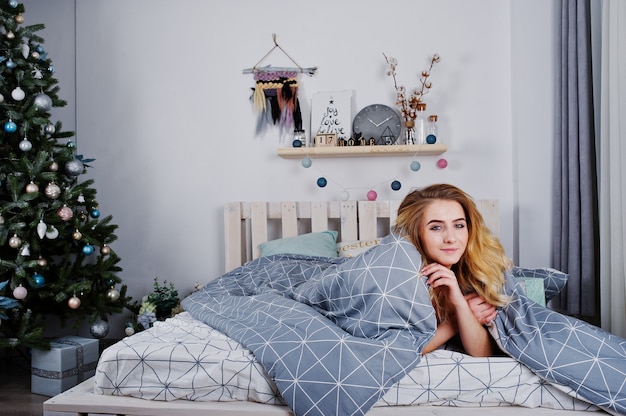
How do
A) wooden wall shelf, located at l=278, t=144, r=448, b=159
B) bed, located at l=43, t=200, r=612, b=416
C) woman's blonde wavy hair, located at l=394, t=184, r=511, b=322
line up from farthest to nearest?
wooden wall shelf, located at l=278, t=144, r=448, b=159 < woman's blonde wavy hair, located at l=394, t=184, r=511, b=322 < bed, located at l=43, t=200, r=612, b=416

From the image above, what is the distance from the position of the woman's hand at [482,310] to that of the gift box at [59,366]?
185 centimetres

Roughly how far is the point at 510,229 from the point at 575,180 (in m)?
0.53

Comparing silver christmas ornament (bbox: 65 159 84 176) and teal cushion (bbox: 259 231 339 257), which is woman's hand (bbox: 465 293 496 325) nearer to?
teal cushion (bbox: 259 231 339 257)

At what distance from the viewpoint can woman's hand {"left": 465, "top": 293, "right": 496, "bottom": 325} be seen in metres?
1.52

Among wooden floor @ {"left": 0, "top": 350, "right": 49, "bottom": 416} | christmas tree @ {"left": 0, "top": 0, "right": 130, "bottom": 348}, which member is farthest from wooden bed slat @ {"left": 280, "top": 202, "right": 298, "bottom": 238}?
wooden floor @ {"left": 0, "top": 350, "right": 49, "bottom": 416}

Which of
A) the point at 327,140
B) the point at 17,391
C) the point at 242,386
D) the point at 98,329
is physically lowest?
the point at 17,391

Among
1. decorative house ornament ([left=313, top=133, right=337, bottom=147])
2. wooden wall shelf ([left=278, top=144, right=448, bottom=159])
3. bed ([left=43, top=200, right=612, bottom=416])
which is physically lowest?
bed ([left=43, top=200, right=612, bottom=416])

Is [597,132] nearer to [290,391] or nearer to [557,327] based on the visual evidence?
[557,327]

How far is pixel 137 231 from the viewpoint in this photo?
327 centimetres

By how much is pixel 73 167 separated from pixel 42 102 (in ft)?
1.03

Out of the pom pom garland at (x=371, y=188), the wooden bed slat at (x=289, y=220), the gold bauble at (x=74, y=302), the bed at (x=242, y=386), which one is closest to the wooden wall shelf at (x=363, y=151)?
the pom pom garland at (x=371, y=188)

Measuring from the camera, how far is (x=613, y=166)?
6.95 feet

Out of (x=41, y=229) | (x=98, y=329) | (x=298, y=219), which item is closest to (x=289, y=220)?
(x=298, y=219)

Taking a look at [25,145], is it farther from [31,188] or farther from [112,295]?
[112,295]
